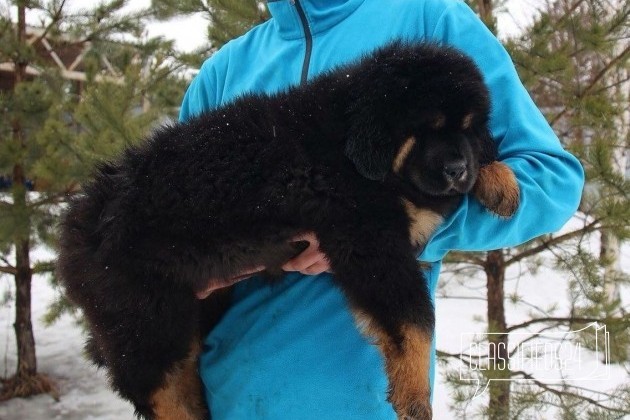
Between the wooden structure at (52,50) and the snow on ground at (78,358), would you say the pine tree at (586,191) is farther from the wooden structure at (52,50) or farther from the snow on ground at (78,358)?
the wooden structure at (52,50)

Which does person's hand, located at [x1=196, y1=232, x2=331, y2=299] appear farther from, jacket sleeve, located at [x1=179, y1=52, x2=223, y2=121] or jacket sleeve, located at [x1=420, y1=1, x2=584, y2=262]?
jacket sleeve, located at [x1=179, y1=52, x2=223, y2=121]

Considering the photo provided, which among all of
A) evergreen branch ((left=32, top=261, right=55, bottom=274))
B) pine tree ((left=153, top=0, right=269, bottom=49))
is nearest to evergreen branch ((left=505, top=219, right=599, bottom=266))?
pine tree ((left=153, top=0, right=269, bottom=49))

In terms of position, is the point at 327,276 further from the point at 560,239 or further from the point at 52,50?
the point at 52,50

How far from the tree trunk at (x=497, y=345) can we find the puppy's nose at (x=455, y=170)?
11.0 ft

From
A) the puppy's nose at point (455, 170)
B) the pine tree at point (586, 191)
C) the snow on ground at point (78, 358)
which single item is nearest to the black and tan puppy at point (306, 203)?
the puppy's nose at point (455, 170)

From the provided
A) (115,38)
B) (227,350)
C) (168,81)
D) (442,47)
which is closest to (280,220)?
(227,350)

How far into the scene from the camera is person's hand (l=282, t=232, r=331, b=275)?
1.96 metres

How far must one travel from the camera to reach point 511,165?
199 cm

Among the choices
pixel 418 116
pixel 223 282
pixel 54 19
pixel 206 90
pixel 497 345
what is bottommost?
pixel 223 282

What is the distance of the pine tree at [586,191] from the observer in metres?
4.55

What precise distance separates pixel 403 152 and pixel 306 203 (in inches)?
13.5

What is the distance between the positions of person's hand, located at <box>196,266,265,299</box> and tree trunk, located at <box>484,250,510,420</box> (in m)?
3.26

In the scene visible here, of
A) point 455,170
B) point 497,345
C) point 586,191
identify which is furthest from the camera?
point 497,345

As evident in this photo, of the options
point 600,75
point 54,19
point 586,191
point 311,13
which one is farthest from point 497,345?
point 54,19
